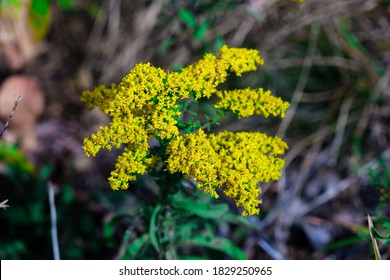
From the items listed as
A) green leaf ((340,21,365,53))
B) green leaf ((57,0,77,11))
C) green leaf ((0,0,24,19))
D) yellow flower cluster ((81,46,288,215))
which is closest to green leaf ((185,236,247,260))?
yellow flower cluster ((81,46,288,215))

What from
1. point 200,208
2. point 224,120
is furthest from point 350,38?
point 200,208

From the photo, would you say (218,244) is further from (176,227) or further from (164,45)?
(164,45)

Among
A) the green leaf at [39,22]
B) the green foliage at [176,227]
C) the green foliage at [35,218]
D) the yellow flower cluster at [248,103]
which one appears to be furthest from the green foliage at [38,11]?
the yellow flower cluster at [248,103]

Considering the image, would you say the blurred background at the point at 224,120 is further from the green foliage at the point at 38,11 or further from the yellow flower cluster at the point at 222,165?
the yellow flower cluster at the point at 222,165

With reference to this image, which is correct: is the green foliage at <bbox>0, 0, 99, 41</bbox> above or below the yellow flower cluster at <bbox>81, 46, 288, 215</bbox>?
above

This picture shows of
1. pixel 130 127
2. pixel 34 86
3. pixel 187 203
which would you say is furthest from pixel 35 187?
pixel 130 127

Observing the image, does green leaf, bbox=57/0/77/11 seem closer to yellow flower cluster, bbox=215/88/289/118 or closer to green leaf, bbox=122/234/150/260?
green leaf, bbox=122/234/150/260

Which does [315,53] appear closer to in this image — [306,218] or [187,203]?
[306,218]

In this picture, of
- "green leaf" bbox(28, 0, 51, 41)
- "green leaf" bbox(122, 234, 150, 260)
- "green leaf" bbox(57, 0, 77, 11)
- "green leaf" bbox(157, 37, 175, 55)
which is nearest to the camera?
"green leaf" bbox(122, 234, 150, 260)
